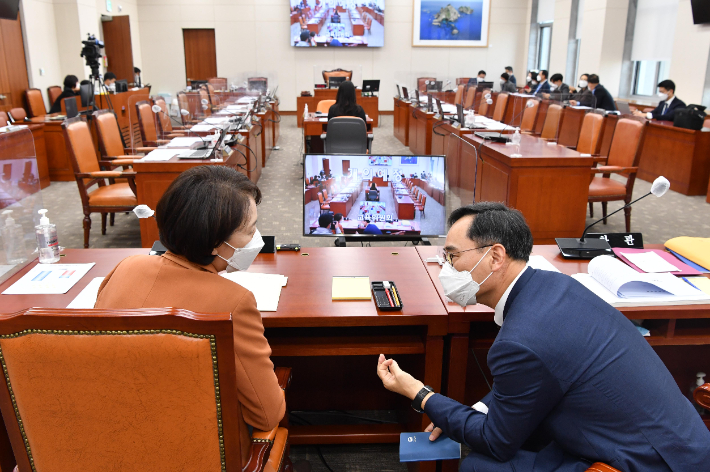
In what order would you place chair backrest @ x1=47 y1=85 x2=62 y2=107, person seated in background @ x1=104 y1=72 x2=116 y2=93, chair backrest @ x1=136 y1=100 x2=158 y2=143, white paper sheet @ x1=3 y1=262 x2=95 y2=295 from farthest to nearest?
chair backrest @ x1=47 y1=85 x2=62 y2=107
person seated in background @ x1=104 y1=72 x2=116 y2=93
chair backrest @ x1=136 y1=100 x2=158 y2=143
white paper sheet @ x1=3 y1=262 x2=95 y2=295

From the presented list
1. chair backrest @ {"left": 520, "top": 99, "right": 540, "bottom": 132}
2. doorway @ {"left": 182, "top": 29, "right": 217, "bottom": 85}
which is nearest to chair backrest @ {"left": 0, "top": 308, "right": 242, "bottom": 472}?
chair backrest @ {"left": 520, "top": 99, "right": 540, "bottom": 132}

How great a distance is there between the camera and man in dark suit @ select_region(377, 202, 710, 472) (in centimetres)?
117

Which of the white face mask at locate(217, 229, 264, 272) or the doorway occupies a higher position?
the doorway

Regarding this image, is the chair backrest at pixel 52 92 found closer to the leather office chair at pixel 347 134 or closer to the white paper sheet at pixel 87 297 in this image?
the leather office chair at pixel 347 134

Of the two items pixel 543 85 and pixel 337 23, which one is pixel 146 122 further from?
pixel 337 23

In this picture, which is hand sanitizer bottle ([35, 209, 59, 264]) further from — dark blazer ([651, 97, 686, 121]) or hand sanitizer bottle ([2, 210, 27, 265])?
dark blazer ([651, 97, 686, 121])

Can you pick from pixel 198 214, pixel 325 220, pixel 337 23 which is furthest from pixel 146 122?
pixel 337 23

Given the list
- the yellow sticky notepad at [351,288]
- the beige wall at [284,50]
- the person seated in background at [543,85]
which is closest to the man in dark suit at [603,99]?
the person seated in background at [543,85]

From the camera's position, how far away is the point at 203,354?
1.03 metres

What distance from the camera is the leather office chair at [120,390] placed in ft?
3.30

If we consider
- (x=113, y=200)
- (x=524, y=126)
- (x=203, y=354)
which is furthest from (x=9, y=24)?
(x=203, y=354)

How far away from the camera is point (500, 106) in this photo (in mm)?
8312

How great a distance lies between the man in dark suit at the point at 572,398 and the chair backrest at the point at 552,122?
5.18 meters

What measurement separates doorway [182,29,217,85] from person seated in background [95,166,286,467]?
1344 centimetres
